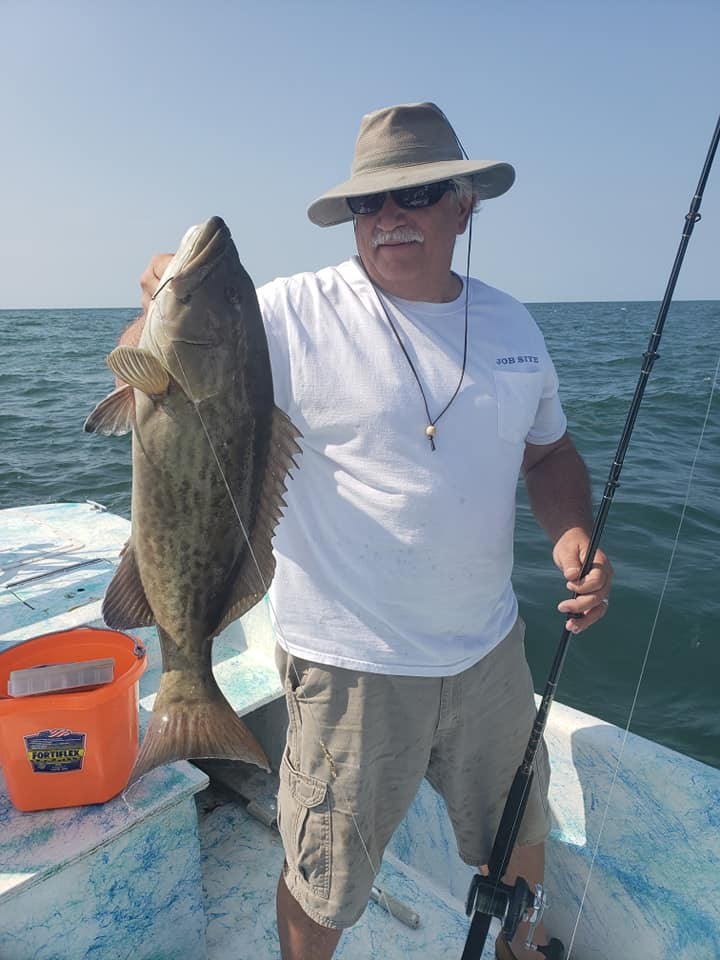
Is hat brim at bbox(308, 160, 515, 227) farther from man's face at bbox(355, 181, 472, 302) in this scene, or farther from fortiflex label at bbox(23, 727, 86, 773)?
fortiflex label at bbox(23, 727, 86, 773)

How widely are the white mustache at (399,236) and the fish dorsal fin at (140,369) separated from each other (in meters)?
0.86

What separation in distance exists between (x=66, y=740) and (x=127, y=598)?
2.44 ft

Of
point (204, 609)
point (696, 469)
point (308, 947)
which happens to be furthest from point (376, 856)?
point (696, 469)

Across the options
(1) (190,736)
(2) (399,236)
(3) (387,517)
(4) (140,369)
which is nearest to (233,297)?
(4) (140,369)

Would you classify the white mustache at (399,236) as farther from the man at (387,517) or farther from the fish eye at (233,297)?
the fish eye at (233,297)

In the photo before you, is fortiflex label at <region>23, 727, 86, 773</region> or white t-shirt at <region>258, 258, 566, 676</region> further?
fortiflex label at <region>23, 727, 86, 773</region>

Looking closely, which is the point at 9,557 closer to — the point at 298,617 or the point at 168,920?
the point at 168,920

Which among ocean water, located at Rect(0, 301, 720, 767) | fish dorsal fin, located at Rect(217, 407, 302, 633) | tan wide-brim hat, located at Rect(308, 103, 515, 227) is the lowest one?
ocean water, located at Rect(0, 301, 720, 767)

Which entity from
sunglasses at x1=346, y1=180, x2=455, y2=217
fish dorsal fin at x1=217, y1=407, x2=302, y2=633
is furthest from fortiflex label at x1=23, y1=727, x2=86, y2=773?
sunglasses at x1=346, y1=180, x2=455, y2=217

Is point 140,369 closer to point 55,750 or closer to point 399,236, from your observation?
point 399,236

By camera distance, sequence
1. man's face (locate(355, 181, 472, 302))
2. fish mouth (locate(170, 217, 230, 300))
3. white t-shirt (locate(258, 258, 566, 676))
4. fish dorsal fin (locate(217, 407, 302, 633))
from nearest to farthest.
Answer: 1. fish mouth (locate(170, 217, 230, 300))
2. fish dorsal fin (locate(217, 407, 302, 633))
3. white t-shirt (locate(258, 258, 566, 676))
4. man's face (locate(355, 181, 472, 302))

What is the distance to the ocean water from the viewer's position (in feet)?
18.8

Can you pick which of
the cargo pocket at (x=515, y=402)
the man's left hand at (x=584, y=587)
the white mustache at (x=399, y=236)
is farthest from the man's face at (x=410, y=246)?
the man's left hand at (x=584, y=587)

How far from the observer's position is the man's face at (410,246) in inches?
88.4
